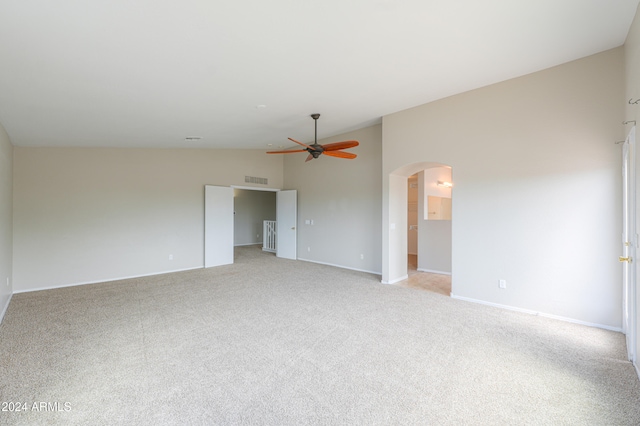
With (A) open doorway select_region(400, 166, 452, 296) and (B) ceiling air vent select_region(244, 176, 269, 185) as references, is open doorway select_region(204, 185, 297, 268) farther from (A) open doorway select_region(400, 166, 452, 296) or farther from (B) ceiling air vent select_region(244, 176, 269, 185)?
(A) open doorway select_region(400, 166, 452, 296)

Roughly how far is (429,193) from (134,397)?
266 inches

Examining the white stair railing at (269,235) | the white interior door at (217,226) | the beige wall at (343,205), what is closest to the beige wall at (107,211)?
the white interior door at (217,226)

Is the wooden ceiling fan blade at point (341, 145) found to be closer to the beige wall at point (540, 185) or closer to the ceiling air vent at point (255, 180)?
the beige wall at point (540, 185)

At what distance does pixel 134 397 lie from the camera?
7.06 ft

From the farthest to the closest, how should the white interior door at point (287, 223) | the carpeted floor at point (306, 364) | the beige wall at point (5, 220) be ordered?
1. the white interior door at point (287, 223)
2. the beige wall at point (5, 220)
3. the carpeted floor at point (306, 364)

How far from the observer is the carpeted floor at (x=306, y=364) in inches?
78.4

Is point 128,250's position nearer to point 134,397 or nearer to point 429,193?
point 134,397

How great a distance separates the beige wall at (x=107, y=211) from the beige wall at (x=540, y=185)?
5.54 metres

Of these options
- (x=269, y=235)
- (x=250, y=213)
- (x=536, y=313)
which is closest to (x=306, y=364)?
(x=536, y=313)

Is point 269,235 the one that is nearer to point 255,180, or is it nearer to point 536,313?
point 255,180

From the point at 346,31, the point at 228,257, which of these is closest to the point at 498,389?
the point at 346,31

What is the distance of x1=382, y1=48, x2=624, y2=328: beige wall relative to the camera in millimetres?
3365

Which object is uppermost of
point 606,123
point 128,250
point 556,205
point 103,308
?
point 606,123

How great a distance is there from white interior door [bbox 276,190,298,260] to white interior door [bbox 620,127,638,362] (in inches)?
255
